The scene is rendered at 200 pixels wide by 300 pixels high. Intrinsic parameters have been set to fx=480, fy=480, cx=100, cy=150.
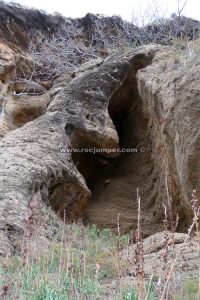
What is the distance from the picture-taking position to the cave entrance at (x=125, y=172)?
26.0 feet

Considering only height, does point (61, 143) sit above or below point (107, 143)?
below

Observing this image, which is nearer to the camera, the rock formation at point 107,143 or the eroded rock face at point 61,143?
the rock formation at point 107,143

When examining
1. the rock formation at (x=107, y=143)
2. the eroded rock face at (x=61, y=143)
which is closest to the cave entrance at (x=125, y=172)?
the rock formation at (x=107, y=143)

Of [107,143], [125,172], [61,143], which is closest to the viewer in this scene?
[61,143]

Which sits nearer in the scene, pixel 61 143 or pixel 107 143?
pixel 61 143

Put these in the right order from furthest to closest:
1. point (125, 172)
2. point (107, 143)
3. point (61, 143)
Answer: point (125, 172), point (107, 143), point (61, 143)

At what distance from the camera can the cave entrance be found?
312 inches

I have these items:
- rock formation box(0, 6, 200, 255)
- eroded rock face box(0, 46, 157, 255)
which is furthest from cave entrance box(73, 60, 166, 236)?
eroded rock face box(0, 46, 157, 255)

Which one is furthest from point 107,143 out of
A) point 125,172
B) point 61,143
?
point 125,172

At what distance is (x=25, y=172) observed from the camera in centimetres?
Answer: 596

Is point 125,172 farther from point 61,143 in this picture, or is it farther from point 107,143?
point 61,143

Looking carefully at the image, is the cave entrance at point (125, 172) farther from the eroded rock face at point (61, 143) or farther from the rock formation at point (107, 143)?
the eroded rock face at point (61, 143)

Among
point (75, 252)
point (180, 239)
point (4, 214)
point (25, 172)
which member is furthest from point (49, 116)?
point (75, 252)

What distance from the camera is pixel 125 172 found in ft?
30.2
